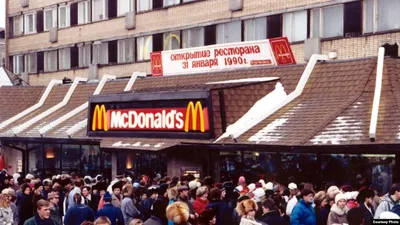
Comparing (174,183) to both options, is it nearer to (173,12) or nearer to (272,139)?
(272,139)

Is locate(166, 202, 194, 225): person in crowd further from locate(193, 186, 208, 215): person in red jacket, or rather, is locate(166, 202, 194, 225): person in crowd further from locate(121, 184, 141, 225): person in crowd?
locate(121, 184, 141, 225): person in crowd

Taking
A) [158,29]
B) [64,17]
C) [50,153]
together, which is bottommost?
[50,153]

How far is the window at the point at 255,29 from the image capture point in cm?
3472

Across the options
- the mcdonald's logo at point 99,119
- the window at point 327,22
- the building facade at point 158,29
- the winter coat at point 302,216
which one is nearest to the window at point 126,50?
the building facade at point 158,29

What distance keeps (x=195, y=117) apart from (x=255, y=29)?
10831 millimetres

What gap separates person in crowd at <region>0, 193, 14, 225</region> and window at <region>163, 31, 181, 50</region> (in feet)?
80.4

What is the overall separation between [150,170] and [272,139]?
811 cm

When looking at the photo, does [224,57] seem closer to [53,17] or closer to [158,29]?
[158,29]

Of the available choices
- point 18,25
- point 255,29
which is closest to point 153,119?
point 255,29

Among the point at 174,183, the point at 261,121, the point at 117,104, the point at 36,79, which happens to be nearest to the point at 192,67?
the point at 117,104

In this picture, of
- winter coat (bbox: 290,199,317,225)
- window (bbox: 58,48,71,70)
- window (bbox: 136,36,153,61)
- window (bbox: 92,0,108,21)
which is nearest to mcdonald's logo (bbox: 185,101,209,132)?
winter coat (bbox: 290,199,317,225)

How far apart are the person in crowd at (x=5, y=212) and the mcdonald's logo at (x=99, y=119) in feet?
46.0

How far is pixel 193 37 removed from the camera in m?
38.7

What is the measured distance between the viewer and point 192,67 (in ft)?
103
